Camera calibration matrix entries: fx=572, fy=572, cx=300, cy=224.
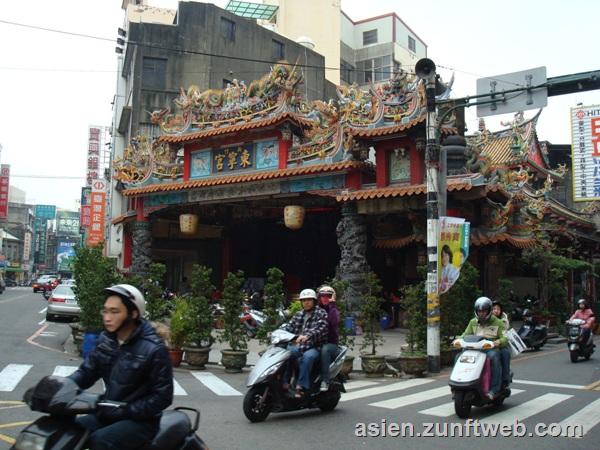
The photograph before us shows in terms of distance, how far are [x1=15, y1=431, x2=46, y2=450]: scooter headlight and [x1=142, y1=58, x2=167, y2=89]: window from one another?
109ft

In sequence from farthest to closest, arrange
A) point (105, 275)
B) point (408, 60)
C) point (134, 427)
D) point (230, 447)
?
point (408, 60)
point (105, 275)
point (230, 447)
point (134, 427)

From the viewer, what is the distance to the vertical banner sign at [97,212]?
3897cm

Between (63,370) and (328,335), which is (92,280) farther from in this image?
(328,335)

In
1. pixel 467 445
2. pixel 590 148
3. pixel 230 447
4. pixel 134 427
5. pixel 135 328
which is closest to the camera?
pixel 134 427

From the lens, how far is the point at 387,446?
19.8ft

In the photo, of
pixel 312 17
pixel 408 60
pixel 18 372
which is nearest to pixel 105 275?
pixel 18 372

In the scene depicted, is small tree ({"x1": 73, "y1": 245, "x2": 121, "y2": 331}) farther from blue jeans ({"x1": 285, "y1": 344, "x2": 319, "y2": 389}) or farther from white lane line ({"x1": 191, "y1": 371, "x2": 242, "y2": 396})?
blue jeans ({"x1": 285, "y1": 344, "x2": 319, "y2": 389})

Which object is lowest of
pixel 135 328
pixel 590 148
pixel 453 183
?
pixel 135 328

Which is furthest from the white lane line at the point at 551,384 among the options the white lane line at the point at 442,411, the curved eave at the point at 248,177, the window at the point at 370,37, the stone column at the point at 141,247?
the window at the point at 370,37

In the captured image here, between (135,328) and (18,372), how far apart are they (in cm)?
829

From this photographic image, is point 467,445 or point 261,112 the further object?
point 261,112

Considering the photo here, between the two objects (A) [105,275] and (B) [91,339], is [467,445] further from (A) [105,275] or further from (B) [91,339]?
(A) [105,275]

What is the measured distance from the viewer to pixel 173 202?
80.0ft

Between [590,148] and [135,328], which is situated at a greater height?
[590,148]
